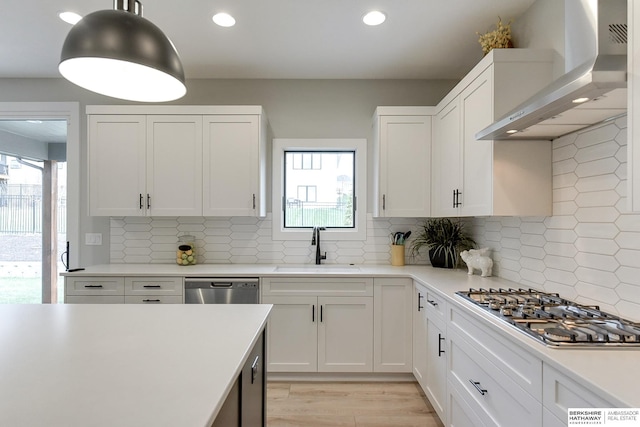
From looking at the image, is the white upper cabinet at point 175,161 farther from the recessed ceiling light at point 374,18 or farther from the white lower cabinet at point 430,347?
the white lower cabinet at point 430,347

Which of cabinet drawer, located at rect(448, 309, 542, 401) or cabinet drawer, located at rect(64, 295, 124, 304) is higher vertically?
cabinet drawer, located at rect(448, 309, 542, 401)

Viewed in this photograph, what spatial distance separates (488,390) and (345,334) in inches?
53.3

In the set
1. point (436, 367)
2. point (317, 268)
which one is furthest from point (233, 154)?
point (436, 367)

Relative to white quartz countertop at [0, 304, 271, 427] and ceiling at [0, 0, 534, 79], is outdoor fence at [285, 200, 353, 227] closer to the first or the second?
ceiling at [0, 0, 534, 79]

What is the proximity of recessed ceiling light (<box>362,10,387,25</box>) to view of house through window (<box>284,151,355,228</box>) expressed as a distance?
128 centimetres

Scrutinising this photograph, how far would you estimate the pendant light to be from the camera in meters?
1.13

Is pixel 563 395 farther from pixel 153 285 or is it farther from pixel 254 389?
pixel 153 285

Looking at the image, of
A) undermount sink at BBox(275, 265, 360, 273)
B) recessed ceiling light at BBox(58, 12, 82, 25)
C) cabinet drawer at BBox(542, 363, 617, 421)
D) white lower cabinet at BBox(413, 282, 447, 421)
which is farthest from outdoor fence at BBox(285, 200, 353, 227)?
cabinet drawer at BBox(542, 363, 617, 421)

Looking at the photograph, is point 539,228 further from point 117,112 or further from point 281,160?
point 117,112

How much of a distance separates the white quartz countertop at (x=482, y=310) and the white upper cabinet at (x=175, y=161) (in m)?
0.52

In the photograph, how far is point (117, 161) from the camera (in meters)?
2.96

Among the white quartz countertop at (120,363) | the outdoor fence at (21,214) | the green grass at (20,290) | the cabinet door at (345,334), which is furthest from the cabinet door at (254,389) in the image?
the green grass at (20,290)

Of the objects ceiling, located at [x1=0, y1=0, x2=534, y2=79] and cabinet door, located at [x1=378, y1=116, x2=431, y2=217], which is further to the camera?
cabinet door, located at [x1=378, y1=116, x2=431, y2=217]

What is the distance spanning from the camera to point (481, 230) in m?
2.86
